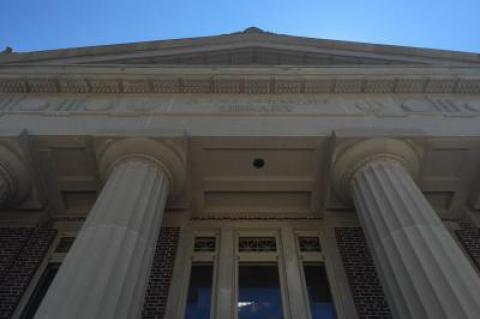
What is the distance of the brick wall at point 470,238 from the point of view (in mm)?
9938

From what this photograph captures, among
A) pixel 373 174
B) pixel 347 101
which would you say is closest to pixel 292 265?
pixel 373 174

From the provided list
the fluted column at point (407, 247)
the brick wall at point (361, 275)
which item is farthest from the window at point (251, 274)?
the fluted column at point (407, 247)

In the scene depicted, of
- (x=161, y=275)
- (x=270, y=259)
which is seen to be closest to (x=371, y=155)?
(x=270, y=259)

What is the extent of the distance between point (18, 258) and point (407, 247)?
8290 mm

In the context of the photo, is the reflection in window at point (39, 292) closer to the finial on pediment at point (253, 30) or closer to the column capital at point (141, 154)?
the column capital at point (141, 154)

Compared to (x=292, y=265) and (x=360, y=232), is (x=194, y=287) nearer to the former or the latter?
(x=292, y=265)

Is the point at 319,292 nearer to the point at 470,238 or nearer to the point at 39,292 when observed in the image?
the point at 470,238

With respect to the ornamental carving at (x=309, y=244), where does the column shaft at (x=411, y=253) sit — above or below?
below

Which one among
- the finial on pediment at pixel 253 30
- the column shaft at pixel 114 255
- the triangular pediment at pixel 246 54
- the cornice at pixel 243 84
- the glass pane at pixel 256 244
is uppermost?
the finial on pediment at pixel 253 30

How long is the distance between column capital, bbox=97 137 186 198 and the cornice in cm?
269

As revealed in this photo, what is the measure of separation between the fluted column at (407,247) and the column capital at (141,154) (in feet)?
13.0

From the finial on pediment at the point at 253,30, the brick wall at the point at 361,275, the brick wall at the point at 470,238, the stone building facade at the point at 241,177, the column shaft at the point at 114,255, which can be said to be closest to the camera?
the column shaft at the point at 114,255

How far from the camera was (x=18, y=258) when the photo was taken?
971cm

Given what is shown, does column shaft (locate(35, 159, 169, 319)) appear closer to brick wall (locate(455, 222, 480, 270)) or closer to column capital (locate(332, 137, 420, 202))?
column capital (locate(332, 137, 420, 202))
